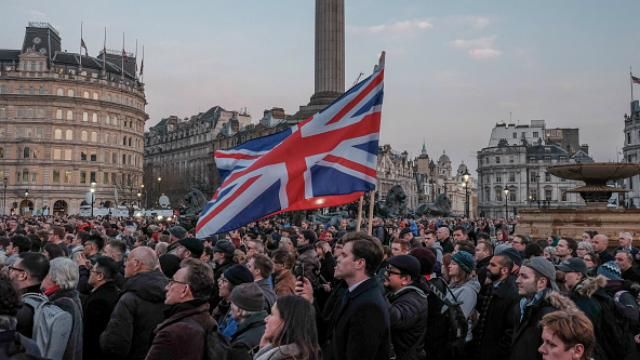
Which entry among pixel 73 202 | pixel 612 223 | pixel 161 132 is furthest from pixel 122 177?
pixel 612 223

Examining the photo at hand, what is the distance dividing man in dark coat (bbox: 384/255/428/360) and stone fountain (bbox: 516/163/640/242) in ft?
43.7

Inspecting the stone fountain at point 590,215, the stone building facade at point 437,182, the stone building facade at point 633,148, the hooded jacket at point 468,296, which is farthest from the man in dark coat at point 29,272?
the stone building facade at point 437,182

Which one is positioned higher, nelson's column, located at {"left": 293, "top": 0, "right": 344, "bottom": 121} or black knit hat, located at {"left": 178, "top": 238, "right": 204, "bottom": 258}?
nelson's column, located at {"left": 293, "top": 0, "right": 344, "bottom": 121}

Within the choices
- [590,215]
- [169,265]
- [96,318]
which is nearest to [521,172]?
[590,215]

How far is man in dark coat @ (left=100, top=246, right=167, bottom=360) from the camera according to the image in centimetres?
498

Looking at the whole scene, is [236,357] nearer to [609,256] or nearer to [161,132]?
[609,256]

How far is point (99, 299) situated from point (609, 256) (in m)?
8.32

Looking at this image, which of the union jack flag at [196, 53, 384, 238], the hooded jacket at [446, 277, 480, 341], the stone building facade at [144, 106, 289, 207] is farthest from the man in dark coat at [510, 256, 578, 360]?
the stone building facade at [144, 106, 289, 207]

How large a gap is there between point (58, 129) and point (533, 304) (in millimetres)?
87428

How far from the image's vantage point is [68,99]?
272 feet

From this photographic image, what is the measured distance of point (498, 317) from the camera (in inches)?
239

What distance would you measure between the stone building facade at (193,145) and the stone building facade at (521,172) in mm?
40055

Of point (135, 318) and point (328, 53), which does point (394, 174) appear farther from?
point (135, 318)

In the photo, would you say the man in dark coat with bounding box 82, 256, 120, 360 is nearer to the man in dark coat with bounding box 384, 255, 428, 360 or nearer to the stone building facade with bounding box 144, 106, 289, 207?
the man in dark coat with bounding box 384, 255, 428, 360
